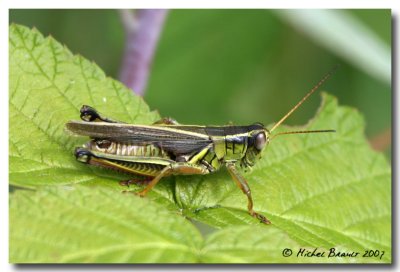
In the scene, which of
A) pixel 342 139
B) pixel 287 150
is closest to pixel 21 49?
pixel 287 150

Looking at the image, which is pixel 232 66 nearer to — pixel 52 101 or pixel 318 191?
pixel 318 191

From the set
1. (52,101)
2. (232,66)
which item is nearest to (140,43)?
(52,101)

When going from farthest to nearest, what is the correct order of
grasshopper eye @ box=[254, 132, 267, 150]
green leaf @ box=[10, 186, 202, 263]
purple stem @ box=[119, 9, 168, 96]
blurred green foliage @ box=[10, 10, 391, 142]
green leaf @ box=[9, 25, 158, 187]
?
blurred green foliage @ box=[10, 10, 391, 142] → purple stem @ box=[119, 9, 168, 96] → grasshopper eye @ box=[254, 132, 267, 150] → green leaf @ box=[9, 25, 158, 187] → green leaf @ box=[10, 186, 202, 263]

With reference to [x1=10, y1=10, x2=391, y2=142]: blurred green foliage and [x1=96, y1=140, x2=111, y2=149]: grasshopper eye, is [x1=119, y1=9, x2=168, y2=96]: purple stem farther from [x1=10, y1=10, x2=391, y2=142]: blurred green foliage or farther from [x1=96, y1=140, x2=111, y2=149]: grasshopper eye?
[x1=10, y1=10, x2=391, y2=142]: blurred green foliage

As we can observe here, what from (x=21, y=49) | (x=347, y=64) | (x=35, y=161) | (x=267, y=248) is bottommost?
(x=35, y=161)

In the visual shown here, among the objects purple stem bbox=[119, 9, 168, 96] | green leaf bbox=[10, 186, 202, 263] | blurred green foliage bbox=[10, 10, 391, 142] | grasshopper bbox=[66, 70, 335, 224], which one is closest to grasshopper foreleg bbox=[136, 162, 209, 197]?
grasshopper bbox=[66, 70, 335, 224]

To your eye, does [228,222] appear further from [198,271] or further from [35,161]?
[35,161]
